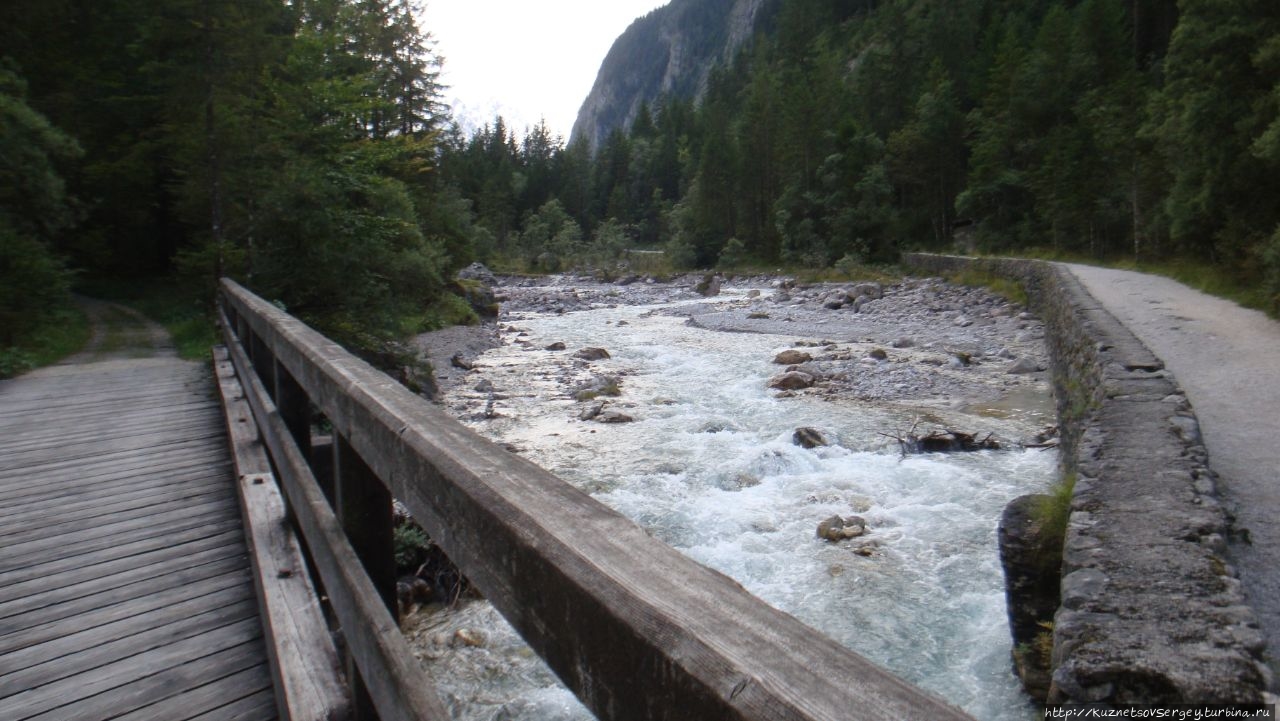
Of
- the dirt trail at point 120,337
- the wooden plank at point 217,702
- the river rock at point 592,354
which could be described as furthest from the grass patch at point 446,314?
the wooden plank at point 217,702

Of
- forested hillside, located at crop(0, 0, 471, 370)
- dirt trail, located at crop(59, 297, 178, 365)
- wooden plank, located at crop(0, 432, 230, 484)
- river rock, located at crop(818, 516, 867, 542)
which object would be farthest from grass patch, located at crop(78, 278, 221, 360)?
river rock, located at crop(818, 516, 867, 542)

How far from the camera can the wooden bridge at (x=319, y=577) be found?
701 millimetres

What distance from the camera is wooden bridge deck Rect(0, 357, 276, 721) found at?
2.58 meters

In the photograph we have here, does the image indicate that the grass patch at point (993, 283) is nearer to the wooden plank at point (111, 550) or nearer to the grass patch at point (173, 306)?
the grass patch at point (173, 306)

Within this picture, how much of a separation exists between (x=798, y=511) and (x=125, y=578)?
18.8 ft

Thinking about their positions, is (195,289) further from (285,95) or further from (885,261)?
(885,261)

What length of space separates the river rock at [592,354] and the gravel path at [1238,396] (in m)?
10.2

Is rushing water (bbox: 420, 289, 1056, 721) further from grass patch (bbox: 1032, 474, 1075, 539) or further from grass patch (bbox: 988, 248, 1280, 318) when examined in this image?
grass patch (bbox: 988, 248, 1280, 318)

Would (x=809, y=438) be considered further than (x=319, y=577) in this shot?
Yes

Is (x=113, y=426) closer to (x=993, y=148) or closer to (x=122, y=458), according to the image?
(x=122, y=458)

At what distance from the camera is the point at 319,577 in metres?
3.50

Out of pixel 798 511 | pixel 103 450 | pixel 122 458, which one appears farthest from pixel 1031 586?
pixel 103 450

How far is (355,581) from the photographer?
66.6 inches

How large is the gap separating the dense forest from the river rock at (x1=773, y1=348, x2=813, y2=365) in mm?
7472
